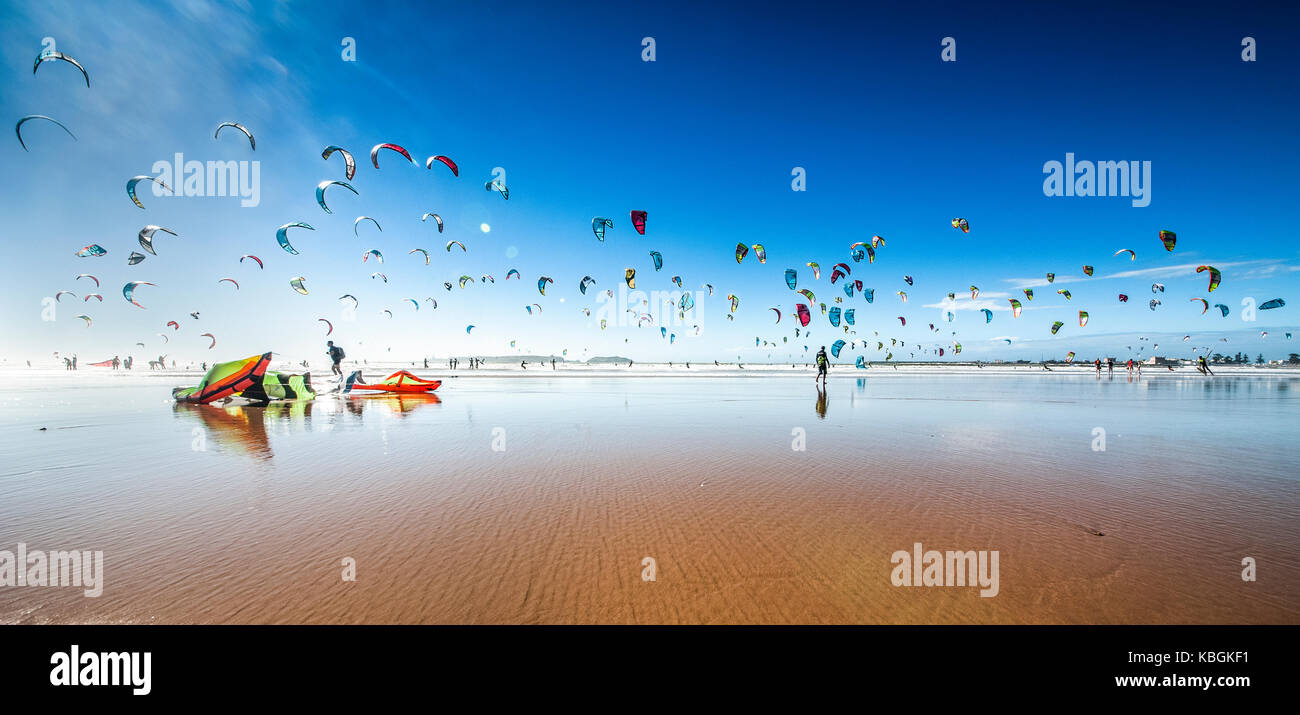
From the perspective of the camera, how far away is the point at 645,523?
4.73 m

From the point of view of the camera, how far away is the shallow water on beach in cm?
314

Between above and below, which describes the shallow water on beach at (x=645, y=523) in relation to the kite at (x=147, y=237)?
below

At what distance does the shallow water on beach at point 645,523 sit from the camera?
3.14 metres

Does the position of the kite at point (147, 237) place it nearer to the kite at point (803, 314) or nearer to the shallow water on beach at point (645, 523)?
the shallow water on beach at point (645, 523)

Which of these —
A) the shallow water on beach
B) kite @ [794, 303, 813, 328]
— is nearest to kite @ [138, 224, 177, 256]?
the shallow water on beach

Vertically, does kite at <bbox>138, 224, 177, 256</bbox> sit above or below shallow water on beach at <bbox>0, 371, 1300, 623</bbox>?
above

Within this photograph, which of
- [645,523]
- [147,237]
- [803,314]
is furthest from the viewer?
[803,314]

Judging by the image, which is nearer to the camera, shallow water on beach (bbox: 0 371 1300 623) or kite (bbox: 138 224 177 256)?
shallow water on beach (bbox: 0 371 1300 623)

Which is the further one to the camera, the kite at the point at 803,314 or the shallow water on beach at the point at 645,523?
the kite at the point at 803,314

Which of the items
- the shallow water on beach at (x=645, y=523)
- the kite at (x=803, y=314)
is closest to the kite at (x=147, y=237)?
the shallow water on beach at (x=645, y=523)

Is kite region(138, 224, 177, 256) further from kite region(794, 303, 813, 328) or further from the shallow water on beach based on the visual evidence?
kite region(794, 303, 813, 328)
